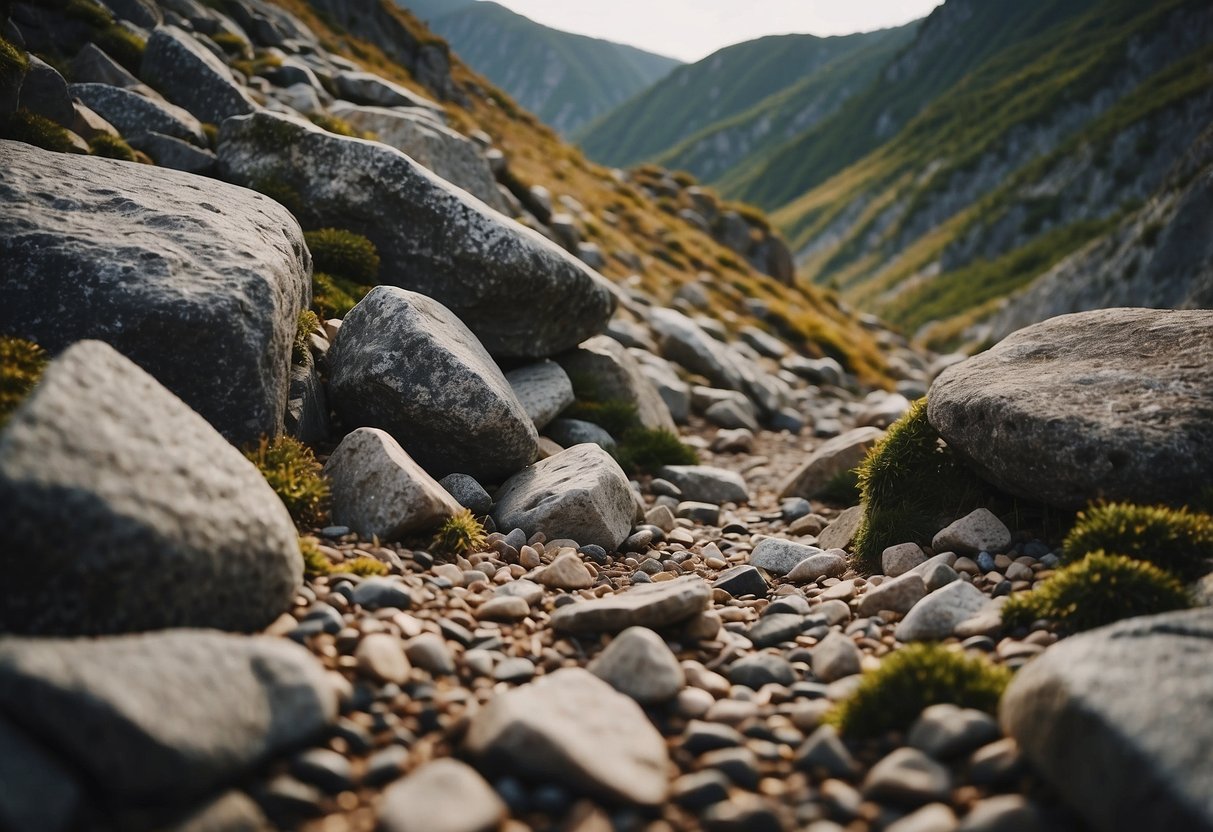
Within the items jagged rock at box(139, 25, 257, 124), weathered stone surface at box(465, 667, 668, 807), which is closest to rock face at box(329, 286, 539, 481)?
weathered stone surface at box(465, 667, 668, 807)

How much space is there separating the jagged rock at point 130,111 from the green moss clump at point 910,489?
1294 centimetres

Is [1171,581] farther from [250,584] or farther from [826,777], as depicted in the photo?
[250,584]

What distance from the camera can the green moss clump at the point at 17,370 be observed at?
5516 millimetres

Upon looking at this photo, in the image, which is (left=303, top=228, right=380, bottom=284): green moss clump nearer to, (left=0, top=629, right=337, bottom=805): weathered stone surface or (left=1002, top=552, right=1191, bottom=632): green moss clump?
(left=0, top=629, right=337, bottom=805): weathered stone surface

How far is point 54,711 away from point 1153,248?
5278 centimetres

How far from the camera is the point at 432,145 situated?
17047mm

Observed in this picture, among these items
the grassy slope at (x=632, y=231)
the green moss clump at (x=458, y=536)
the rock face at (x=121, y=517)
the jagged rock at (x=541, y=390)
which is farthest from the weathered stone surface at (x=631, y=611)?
the grassy slope at (x=632, y=231)

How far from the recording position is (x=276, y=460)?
7207 mm

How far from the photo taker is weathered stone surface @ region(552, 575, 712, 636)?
6079 millimetres

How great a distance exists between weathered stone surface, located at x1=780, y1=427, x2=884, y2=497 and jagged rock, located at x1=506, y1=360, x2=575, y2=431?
14.0 ft

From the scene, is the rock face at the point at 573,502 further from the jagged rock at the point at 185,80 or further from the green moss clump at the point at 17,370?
the jagged rock at the point at 185,80

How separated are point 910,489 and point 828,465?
12.4 ft

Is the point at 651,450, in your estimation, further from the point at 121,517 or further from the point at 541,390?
the point at 121,517

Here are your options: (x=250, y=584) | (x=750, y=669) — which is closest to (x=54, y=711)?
(x=250, y=584)
